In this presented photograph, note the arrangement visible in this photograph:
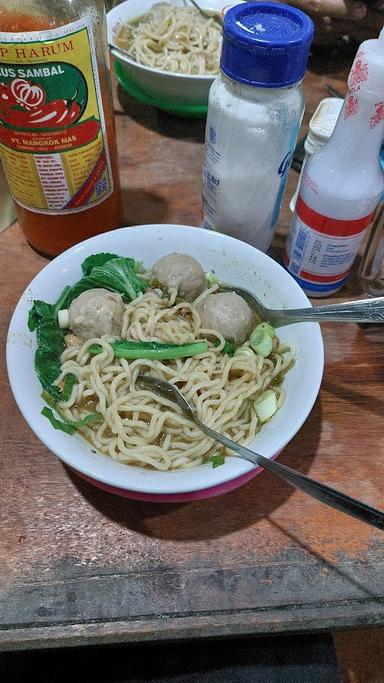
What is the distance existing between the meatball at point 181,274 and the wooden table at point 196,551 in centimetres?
37

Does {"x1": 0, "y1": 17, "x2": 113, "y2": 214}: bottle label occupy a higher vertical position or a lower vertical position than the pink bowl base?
higher

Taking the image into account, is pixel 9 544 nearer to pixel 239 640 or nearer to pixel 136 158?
pixel 239 640

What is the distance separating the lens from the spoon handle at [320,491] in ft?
2.15

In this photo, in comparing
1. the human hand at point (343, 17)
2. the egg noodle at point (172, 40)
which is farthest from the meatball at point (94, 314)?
the human hand at point (343, 17)

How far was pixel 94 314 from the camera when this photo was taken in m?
1.00

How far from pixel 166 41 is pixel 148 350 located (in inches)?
52.7

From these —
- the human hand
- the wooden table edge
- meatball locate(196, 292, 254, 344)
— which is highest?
the human hand

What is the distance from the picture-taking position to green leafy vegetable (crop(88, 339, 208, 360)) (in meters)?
1.00

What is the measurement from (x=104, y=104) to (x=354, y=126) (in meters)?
0.51

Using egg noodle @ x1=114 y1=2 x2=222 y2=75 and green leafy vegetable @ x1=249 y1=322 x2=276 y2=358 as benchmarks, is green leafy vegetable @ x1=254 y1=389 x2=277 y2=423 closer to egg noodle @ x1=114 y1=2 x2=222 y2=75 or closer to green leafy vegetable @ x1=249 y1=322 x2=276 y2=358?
green leafy vegetable @ x1=249 y1=322 x2=276 y2=358

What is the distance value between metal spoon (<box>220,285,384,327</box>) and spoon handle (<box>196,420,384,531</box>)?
29cm

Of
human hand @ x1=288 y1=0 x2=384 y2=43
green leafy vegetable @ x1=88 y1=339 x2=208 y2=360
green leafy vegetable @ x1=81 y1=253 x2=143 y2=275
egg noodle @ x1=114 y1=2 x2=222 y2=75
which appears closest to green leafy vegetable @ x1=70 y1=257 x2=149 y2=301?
green leafy vegetable @ x1=81 y1=253 x2=143 y2=275

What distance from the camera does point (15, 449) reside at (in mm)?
1001

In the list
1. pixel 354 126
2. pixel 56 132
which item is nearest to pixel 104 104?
pixel 56 132
